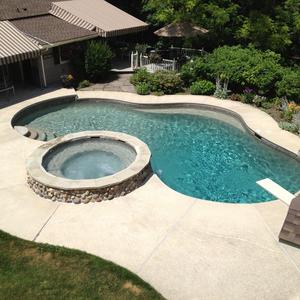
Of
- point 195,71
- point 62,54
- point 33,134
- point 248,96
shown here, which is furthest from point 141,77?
point 33,134

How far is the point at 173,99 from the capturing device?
84.3 feet

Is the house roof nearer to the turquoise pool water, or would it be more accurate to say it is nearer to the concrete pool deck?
the turquoise pool water

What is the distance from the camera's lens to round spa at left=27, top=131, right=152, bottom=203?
14.2 meters

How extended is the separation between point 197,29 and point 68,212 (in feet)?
68.3

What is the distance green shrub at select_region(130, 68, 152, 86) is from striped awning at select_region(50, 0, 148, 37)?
4.83 meters

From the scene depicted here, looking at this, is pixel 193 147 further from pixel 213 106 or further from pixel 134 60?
pixel 134 60

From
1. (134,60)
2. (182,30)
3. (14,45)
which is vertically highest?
(182,30)

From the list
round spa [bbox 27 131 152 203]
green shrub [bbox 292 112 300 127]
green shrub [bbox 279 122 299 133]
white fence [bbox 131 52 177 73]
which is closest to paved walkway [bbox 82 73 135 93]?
white fence [bbox 131 52 177 73]

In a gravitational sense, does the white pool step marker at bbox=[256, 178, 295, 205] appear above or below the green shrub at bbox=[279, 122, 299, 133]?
above

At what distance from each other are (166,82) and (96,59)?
583 cm

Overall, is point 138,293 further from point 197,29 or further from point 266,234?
point 197,29

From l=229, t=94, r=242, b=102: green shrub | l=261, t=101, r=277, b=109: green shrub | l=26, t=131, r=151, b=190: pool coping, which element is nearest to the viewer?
l=26, t=131, r=151, b=190: pool coping

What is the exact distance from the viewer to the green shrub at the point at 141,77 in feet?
89.1

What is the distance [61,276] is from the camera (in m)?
10.5
